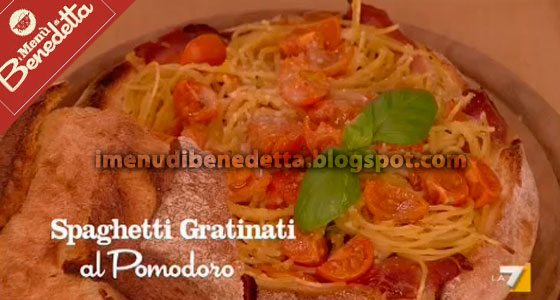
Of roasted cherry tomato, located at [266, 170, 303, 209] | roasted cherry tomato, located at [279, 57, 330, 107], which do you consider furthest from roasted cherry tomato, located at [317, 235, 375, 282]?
roasted cherry tomato, located at [279, 57, 330, 107]

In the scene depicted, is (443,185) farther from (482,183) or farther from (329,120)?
(329,120)

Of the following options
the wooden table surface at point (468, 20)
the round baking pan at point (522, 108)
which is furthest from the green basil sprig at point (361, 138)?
the wooden table surface at point (468, 20)

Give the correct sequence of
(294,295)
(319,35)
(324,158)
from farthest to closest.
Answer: (319,35)
(324,158)
(294,295)

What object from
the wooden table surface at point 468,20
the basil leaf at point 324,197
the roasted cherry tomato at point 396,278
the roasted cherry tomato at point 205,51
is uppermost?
the wooden table surface at point 468,20

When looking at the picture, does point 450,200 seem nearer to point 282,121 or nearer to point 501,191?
point 501,191

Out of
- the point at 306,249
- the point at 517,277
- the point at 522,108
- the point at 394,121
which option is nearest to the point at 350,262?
the point at 306,249

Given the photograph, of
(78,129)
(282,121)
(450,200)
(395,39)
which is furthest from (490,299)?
(78,129)

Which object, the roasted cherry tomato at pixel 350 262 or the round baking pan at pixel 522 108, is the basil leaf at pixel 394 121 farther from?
the round baking pan at pixel 522 108
